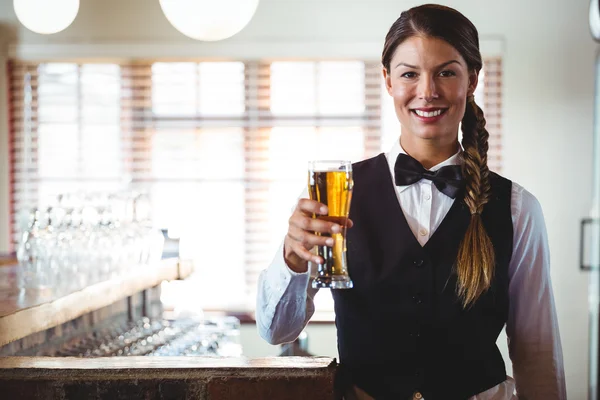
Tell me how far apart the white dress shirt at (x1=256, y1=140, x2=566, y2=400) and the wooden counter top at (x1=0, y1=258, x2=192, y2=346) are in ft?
2.08

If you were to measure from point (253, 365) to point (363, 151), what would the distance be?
11.8 feet

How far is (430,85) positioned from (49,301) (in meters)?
1.16

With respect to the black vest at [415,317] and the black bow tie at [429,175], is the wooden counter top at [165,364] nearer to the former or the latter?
the black vest at [415,317]

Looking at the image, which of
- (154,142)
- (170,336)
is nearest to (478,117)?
(170,336)

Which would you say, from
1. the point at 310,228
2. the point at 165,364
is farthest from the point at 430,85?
the point at 165,364

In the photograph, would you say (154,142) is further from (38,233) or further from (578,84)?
(578,84)

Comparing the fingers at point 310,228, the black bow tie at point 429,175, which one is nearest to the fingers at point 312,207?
the fingers at point 310,228

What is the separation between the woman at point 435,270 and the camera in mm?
1386

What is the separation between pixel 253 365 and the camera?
120 cm

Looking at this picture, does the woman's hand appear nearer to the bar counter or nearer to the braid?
the bar counter

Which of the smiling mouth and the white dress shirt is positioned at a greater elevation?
the smiling mouth

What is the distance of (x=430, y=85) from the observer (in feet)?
4.53

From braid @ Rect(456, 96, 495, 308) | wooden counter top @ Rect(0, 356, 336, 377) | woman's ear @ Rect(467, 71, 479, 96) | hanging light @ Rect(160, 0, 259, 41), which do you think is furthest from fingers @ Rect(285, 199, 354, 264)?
hanging light @ Rect(160, 0, 259, 41)

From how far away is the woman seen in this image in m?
1.39
